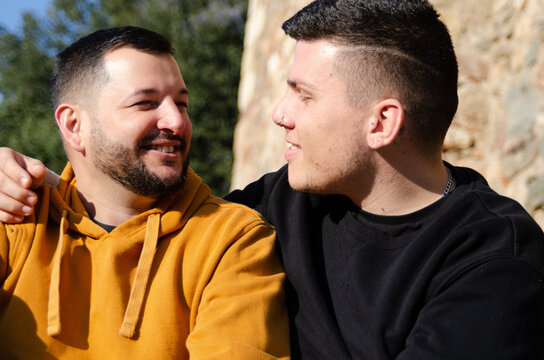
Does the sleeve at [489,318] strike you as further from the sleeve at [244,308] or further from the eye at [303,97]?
the eye at [303,97]

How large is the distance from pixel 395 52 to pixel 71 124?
1.18 metres

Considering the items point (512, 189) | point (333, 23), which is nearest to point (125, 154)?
point (333, 23)

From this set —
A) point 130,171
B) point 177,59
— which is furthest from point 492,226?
point 177,59

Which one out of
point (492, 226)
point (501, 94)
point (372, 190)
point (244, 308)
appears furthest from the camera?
point (501, 94)

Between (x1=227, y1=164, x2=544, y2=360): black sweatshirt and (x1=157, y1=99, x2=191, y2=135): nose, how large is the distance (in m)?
0.48

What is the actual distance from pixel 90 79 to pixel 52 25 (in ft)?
43.1

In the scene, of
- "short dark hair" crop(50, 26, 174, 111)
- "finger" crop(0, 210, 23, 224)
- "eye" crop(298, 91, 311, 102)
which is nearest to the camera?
"finger" crop(0, 210, 23, 224)

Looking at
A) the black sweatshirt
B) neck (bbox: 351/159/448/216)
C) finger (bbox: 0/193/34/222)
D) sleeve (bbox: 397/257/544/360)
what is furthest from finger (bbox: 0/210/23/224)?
sleeve (bbox: 397/257/544/360)

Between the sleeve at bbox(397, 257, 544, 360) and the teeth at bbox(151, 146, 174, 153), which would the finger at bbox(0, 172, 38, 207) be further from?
the sleeve at bbox(397, 257, 544, 360)

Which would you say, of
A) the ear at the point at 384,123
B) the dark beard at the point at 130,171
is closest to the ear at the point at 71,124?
the dark beard at the point at 130,171

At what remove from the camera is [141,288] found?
6.55ft

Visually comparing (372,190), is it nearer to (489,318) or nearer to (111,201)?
(489,318)

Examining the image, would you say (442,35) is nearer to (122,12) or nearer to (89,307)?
(89,307)

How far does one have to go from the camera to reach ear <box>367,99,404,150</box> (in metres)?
2.04
